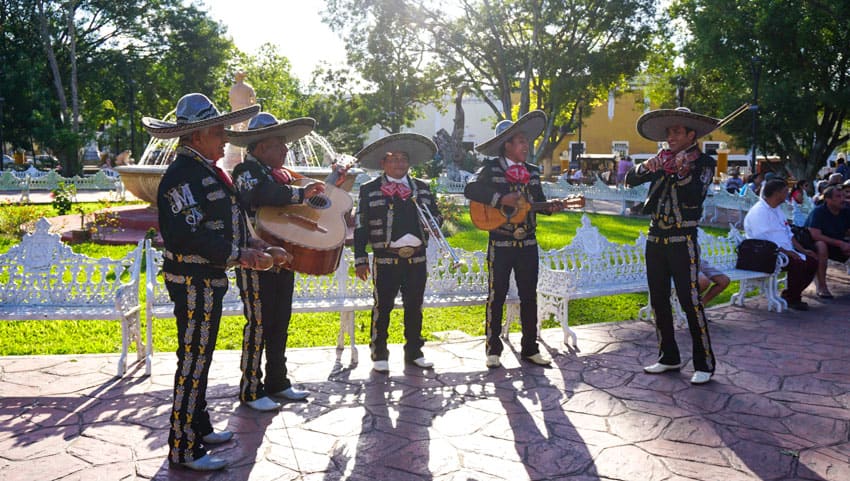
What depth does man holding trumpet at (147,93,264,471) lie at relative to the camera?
369cm

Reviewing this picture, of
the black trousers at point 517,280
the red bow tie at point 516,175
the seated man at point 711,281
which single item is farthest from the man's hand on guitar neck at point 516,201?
the seated man at point 711,281

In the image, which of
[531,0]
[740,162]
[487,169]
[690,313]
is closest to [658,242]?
[690,313]

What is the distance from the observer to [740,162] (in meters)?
47.9

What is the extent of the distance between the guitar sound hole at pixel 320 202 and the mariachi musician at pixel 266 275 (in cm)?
6

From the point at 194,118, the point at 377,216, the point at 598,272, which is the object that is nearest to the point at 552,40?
the point at 598,272

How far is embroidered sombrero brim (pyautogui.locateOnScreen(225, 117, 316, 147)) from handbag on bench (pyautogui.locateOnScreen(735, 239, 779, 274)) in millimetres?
6045

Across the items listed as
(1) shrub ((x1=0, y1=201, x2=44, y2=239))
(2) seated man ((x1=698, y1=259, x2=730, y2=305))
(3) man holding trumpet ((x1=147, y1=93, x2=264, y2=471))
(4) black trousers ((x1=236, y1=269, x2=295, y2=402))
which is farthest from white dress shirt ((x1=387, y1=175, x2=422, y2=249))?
(1) shrub ((x1=0, y1=201, x2=44, y2=239))

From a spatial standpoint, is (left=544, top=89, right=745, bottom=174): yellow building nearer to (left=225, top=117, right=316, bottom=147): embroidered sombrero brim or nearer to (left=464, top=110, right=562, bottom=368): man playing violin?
(left=464, top=110, right=562, bottom=368): man playing violin

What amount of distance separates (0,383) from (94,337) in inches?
67.0

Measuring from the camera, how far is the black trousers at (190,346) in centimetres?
383

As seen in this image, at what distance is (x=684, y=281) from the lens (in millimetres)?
5473

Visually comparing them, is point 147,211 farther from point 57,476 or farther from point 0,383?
point 57,476

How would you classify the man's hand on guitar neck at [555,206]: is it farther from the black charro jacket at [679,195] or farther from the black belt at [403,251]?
the black belt at [403,251]

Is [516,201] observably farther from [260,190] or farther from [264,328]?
[264,328]
